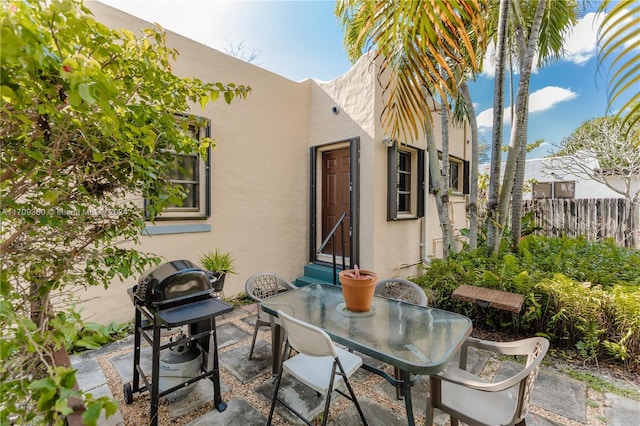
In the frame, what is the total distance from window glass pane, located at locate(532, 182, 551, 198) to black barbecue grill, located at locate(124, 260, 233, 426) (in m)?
15.1

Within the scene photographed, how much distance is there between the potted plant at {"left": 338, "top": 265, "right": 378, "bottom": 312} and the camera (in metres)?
2.10

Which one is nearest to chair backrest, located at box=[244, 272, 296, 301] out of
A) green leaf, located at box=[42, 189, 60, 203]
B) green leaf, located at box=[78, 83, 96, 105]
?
green leaf, located at box=[42, 189, 60, 203]

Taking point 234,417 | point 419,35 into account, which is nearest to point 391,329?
point 234,417

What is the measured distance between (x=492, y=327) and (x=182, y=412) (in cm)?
341

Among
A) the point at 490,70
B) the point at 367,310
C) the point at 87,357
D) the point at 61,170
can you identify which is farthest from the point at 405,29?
the point at 490,70

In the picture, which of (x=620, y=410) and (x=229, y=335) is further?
(x=229, y=335)

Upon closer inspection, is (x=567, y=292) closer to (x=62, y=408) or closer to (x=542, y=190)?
(x=62, y=408)

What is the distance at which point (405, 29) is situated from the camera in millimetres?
2078

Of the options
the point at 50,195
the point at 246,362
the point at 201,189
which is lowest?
the point at 246,362

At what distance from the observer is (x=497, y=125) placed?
3.91m

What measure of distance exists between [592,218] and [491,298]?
7200 mm

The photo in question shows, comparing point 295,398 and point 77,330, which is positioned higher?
point 77,330

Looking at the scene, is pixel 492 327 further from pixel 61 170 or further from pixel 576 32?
pixel 576 32

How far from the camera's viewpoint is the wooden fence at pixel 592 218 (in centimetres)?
720
